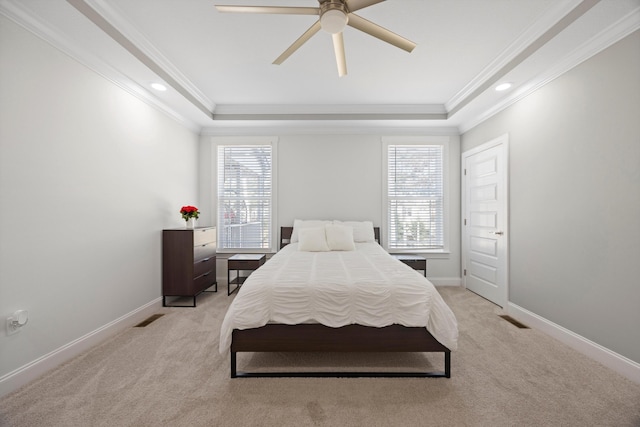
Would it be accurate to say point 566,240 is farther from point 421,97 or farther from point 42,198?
point 42,198

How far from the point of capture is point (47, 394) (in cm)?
181

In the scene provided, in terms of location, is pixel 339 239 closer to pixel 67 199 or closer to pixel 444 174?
pixel 444 174

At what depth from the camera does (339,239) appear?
3.65 meters

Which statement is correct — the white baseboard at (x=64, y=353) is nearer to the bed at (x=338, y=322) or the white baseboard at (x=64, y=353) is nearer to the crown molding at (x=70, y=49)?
the bed at (x=338, y=322)

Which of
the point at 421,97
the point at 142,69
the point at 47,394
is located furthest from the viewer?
the point at 421,97

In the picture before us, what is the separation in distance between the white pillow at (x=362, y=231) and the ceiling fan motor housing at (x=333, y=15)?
288 cm

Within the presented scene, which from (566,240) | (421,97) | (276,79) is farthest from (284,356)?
(421,97)

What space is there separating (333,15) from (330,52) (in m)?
1.20

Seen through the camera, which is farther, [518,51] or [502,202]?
[502,202]

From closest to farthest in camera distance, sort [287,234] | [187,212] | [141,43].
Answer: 1. [141,43]
2. [187,212]
3. [287,234]

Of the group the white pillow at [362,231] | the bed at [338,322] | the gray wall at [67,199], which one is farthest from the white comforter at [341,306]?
the white pillow at [362,231]

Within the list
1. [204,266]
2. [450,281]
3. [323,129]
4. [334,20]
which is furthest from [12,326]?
[450,281]

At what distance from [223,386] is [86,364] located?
4.00 ft

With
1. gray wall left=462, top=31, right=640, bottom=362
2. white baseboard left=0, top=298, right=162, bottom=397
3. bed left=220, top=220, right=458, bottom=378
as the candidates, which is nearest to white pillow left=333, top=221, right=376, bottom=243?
gray wall left=462, top=31, right=640, bottom=362
